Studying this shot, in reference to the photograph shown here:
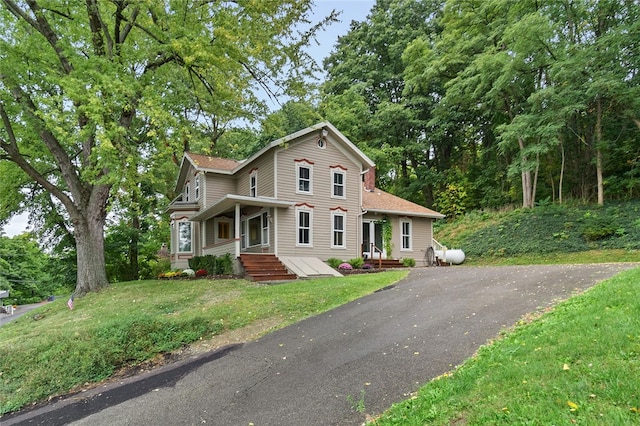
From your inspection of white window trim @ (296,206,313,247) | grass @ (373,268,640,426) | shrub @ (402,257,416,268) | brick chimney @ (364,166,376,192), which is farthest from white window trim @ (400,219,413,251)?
grass @ (373,268,640,426)

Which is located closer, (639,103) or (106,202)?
(106,202)

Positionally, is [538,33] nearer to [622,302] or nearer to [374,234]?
[374,234]

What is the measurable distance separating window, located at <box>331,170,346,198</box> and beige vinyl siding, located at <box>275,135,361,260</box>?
169 mm

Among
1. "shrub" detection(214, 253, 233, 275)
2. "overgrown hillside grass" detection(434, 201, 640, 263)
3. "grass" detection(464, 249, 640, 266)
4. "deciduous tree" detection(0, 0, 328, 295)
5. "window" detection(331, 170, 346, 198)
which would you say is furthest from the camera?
"window" detection(331, 170, 346, 198)

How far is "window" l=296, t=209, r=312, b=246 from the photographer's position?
16.5 metres

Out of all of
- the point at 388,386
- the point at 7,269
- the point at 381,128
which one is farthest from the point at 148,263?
the point at 388,386

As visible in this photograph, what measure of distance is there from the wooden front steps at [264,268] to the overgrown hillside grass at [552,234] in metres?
11.0

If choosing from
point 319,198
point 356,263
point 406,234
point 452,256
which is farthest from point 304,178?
point 452,256

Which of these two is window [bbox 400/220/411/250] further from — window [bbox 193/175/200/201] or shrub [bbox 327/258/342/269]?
window [bbox 193/175/200/201]

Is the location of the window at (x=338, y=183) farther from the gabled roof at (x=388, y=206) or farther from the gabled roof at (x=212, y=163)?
the gabled roof at (x=212, y=163)

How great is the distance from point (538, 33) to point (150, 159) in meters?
18.7

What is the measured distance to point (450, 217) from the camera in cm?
2817

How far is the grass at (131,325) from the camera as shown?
632cm

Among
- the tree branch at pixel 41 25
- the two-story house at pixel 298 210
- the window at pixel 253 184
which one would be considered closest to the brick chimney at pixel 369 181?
the two-story house at pixel 298 210
